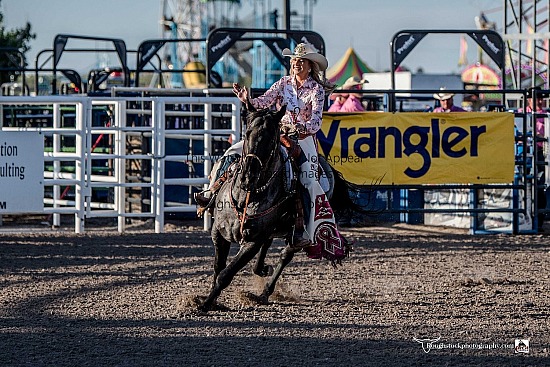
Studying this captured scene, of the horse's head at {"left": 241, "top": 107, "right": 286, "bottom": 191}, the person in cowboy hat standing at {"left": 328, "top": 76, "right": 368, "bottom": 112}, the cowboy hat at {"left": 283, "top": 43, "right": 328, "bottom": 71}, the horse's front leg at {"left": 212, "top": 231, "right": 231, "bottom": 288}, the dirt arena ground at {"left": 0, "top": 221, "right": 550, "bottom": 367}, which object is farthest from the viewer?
the person in cowboy hat standing at {"left": 328, "top": 76, "right": 368, "bottom": 112}

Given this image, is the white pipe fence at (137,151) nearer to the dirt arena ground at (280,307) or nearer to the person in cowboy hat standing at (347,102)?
the dirt arena ground at (280,307)

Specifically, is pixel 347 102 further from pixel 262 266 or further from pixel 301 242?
pixel 301 242

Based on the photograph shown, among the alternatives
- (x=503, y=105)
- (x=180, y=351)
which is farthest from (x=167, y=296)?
(x=503, y=105)

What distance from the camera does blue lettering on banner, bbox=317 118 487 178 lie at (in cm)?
1309

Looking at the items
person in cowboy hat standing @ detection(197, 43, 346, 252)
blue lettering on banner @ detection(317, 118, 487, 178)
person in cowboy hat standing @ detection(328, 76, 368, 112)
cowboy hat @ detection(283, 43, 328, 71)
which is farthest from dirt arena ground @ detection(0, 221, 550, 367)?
person in cowboy hat standing @ detection(328, 76, 368, 112)

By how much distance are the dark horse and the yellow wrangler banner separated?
5.09 meters

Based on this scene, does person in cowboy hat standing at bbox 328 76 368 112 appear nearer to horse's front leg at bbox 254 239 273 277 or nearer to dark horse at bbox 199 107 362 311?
horse's front leg at bbox 254 239 273 277

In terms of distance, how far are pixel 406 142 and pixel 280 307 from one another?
231 inches

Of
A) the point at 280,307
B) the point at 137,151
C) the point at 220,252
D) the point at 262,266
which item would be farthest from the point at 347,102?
the point at 280,307

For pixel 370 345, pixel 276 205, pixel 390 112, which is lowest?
pixel 370 345

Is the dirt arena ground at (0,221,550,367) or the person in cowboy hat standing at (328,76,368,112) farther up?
the person in cowboy hat standing at (328,76,368,112)

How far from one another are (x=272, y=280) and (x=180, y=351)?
220cm

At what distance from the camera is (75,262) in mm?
10766

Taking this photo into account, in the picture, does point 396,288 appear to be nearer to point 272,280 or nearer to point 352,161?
point 272,280
